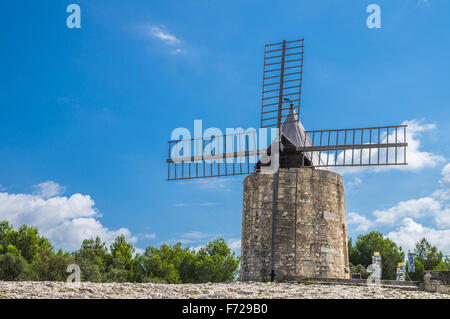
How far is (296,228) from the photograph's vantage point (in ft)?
49.9

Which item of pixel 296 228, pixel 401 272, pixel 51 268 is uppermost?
pixel 296 228

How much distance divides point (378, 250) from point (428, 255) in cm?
752

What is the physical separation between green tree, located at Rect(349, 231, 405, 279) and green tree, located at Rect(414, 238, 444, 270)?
441 cm

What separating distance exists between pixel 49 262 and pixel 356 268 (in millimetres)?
20193

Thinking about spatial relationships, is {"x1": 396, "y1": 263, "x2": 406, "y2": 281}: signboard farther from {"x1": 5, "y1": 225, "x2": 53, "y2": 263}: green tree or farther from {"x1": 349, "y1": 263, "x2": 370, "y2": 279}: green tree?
{"x1": 5, "y1": 225, "x2": 53, "y2": 263}: green tree

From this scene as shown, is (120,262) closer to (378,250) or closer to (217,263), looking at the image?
(217,263)

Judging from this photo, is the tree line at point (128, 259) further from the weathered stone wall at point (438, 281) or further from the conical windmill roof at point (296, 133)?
the weathered stone wall at point (438, 281)

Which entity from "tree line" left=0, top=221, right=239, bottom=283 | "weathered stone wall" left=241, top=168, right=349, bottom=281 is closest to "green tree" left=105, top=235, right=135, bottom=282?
"tree line" left=0, top=221, right=239, bottom=283

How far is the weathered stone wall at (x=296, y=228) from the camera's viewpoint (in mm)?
15023

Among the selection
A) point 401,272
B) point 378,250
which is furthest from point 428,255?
point 401,272

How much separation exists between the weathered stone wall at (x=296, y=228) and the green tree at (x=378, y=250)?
20.1 meters

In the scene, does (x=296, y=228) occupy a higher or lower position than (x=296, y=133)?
lower

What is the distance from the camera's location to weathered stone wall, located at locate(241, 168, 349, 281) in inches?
591
